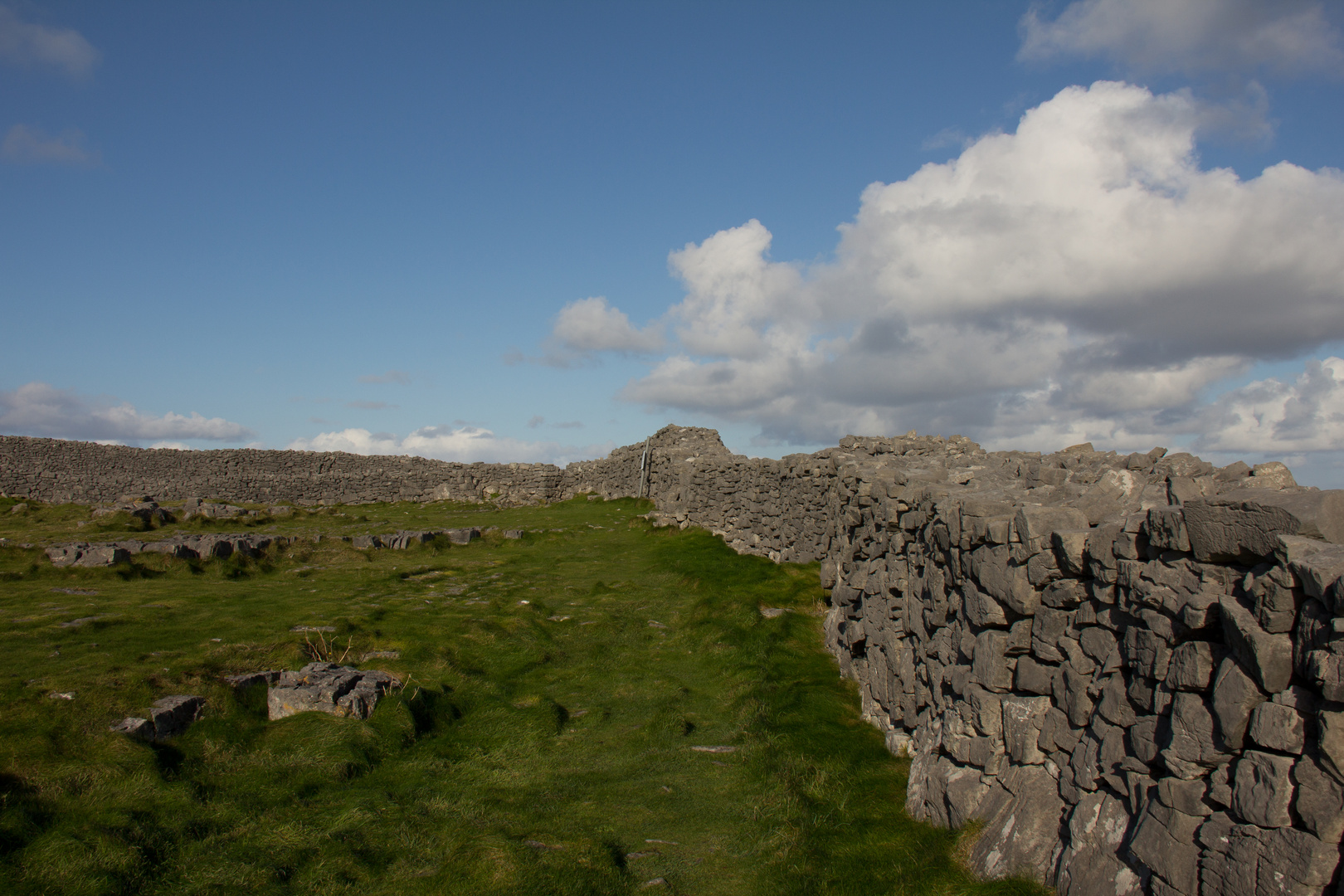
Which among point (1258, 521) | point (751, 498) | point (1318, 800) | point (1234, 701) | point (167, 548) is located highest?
point (1258, 521)

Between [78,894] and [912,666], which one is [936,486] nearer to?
[912,666]

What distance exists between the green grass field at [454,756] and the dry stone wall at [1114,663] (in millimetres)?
801

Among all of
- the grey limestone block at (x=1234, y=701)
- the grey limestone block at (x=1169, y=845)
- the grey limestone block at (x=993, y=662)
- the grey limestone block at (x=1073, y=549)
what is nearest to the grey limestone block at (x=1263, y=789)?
the grey limestone block at (x=1234, y=701)

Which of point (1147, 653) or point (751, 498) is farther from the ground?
point (751, 498)

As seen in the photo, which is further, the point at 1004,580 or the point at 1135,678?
the point at 1004,580

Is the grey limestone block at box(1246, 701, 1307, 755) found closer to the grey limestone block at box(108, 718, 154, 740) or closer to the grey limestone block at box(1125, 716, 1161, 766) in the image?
the grey limestone block at box(1125, 716, 1161, 766)

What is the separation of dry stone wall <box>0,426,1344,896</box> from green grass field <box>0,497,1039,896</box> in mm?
801

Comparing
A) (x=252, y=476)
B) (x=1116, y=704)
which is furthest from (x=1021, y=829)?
(x=252, y=476)

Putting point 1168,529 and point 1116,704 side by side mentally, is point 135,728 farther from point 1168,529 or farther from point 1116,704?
point 1168,529

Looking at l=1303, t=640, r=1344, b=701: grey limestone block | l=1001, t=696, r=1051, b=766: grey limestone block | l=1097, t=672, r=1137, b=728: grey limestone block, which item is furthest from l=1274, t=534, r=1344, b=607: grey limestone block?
l=1001, t=696, r=1051, b=766: grey limestone block

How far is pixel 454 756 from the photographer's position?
9.68 meters

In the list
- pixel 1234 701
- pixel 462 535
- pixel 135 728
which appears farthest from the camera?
pixel 462 535

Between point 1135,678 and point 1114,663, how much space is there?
0.25 m

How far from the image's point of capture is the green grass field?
22.5ft
